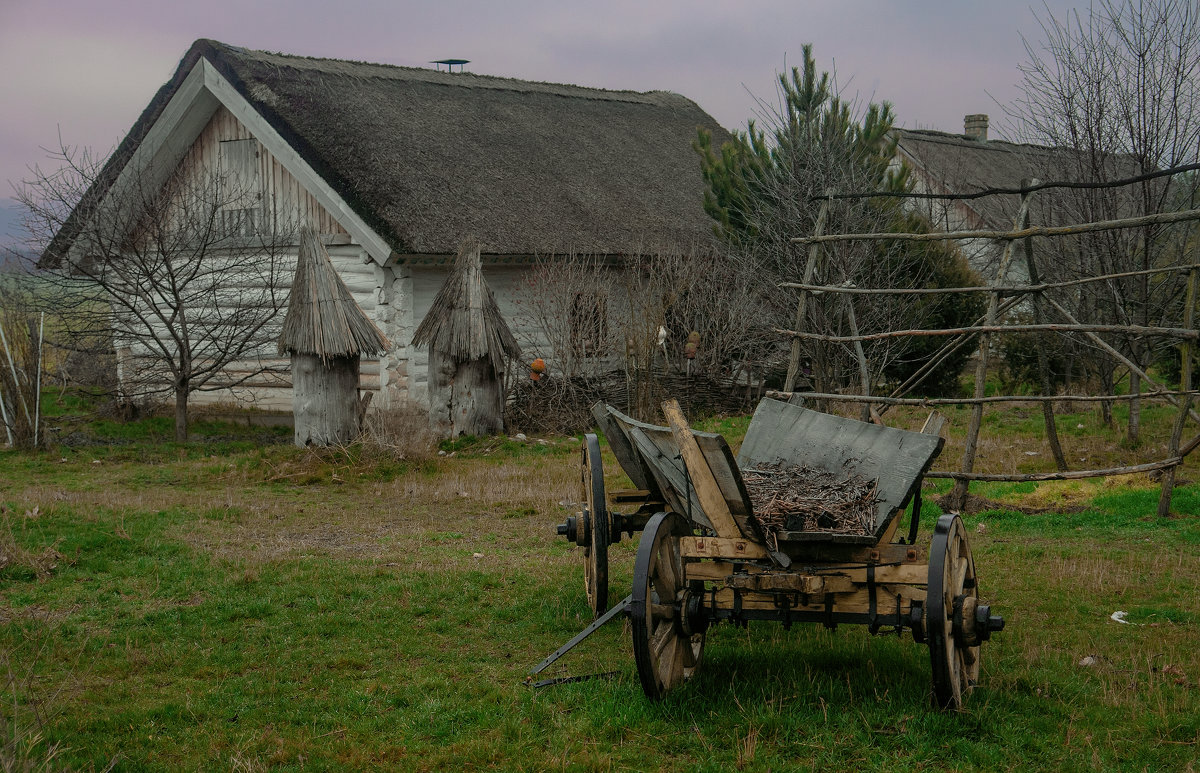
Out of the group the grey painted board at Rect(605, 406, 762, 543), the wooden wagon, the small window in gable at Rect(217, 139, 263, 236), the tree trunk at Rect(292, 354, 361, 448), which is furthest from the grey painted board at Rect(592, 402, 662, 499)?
the small window in gable at Rect(217, 139, 263, 236)

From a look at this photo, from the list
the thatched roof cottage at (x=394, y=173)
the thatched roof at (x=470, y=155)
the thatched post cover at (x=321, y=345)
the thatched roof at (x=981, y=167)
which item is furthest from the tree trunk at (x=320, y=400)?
the thatched roof at (x=981, y=167)

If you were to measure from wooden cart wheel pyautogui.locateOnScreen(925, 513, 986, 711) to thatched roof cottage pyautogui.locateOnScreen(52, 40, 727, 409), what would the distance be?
10.2 metres

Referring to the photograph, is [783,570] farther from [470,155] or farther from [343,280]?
[470,155]

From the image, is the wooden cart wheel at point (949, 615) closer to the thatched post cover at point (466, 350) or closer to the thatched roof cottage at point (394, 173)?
the thatched post cover at point (466, 350)

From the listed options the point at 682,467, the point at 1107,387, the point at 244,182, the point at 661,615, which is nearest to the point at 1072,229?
the point at 682,467

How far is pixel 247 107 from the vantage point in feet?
47.4

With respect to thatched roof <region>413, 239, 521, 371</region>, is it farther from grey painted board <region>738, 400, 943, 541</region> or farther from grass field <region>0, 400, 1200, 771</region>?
grey painted board <region>738, 400, 943, 541</region>

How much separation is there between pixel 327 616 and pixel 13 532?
10.0 ft

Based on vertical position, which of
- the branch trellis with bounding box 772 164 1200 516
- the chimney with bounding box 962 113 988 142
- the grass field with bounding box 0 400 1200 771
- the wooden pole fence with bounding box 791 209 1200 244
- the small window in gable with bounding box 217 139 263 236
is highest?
the chimney with bounding box 962 113 988 142

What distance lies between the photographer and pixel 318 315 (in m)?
11.3

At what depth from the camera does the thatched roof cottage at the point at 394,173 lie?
547 inches

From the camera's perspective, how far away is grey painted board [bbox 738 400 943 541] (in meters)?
4.63

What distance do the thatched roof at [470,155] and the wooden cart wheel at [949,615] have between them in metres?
10.3

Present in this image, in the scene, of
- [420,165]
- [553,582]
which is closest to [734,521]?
[553,582]
